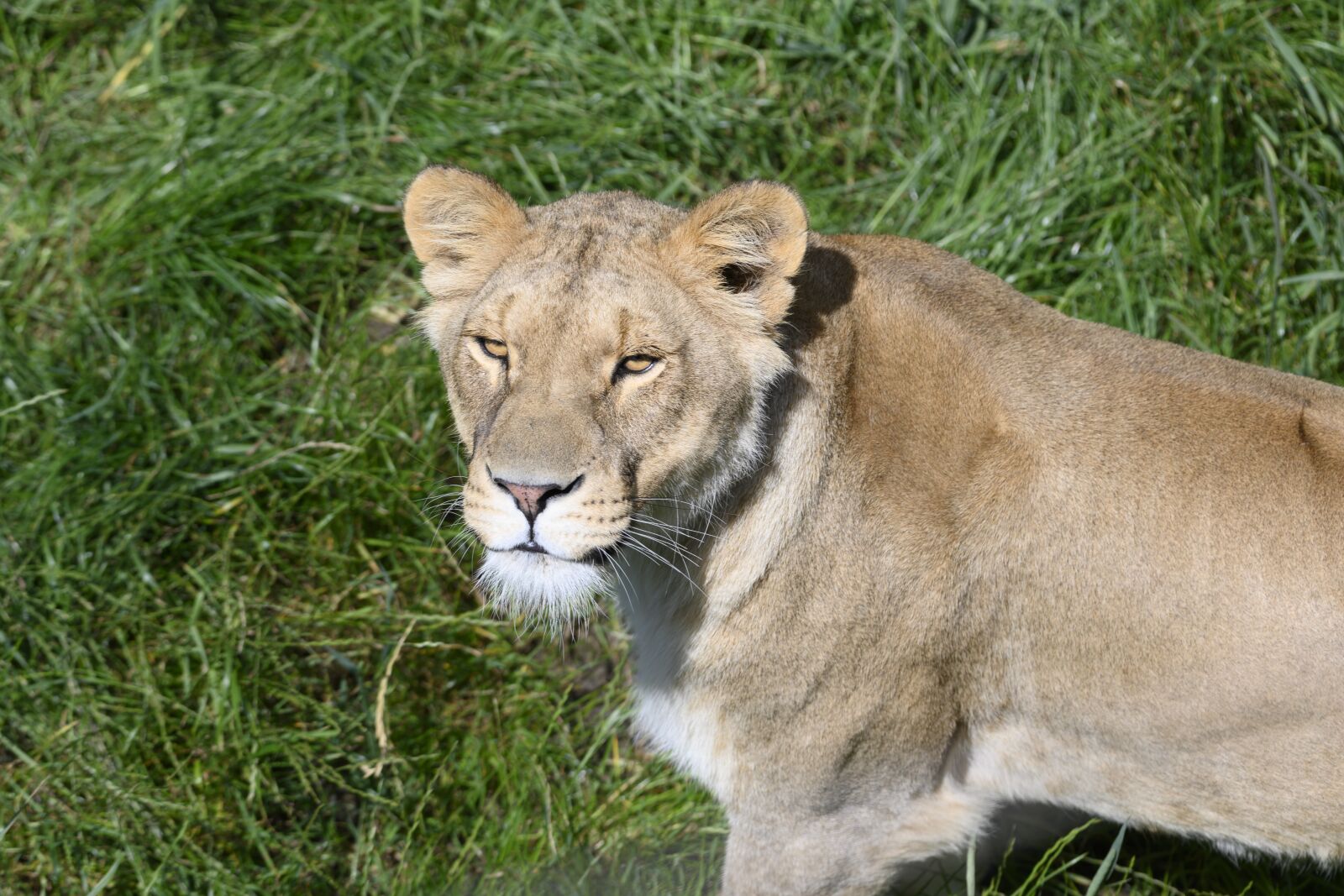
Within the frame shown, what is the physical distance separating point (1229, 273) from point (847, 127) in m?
1.60

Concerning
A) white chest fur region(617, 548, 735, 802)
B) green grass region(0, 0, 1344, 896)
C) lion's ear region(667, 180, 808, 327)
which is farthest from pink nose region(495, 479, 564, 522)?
green grass region(0, 0, 1344, 896)

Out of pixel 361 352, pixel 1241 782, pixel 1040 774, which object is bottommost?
pixel 361 352

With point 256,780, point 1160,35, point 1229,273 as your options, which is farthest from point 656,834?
point 1160,35

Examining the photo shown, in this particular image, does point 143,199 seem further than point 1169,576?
Yes

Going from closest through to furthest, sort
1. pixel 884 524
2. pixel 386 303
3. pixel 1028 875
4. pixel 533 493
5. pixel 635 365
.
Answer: pixel 533 493
pixel 635 365
pixel 884 524
pixel 1028 875
pixel 386 303

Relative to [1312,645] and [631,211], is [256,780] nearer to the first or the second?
[631,211]

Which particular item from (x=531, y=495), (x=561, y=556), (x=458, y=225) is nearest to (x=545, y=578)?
(x=561, y=556)

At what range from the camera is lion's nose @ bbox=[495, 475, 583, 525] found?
298cm

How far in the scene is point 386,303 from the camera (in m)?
5.41

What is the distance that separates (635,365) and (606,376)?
0.07 metres

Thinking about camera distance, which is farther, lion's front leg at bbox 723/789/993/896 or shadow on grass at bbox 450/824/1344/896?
shadow on grass at bbox 450/824/1344/896

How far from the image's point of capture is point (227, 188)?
5.36 meters

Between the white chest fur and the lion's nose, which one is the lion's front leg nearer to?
the white chest fur

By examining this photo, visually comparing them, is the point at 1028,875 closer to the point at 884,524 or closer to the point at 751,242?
the point at 884,524
